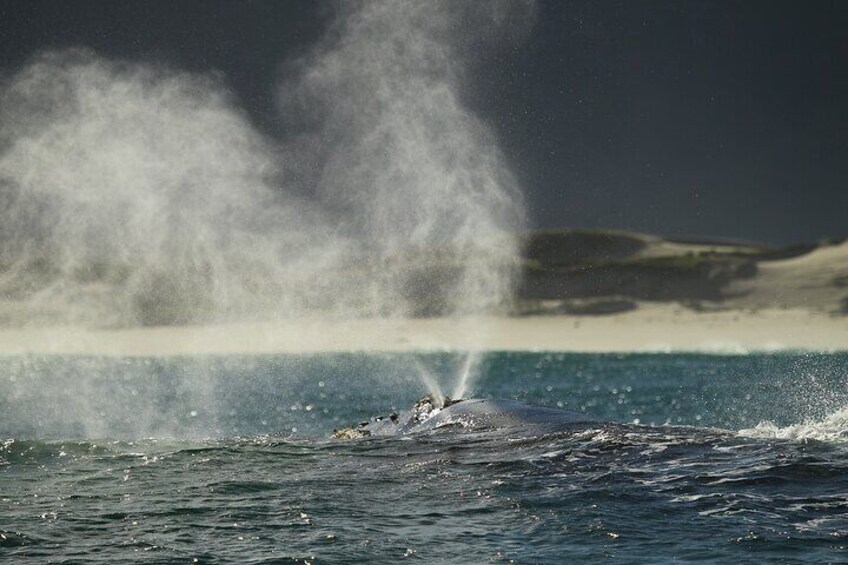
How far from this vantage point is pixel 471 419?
27484mm

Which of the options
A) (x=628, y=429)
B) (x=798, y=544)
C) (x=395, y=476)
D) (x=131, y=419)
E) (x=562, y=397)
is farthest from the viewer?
(x=562, y=397)

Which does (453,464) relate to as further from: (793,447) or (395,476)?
(793,447)

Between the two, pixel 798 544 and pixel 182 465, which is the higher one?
pixel 182 465

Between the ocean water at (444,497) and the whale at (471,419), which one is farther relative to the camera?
the whale at (471,419)

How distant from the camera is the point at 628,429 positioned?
25.5 metres

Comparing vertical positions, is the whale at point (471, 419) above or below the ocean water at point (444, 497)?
above

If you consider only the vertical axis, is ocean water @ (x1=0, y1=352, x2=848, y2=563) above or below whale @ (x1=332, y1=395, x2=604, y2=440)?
below

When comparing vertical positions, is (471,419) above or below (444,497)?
above

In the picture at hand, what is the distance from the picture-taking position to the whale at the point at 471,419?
86.6 ft

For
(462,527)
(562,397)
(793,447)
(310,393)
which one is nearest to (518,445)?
(793,447)

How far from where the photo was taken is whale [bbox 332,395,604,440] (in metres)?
26.4

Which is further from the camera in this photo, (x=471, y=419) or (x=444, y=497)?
(x=471, y=419)

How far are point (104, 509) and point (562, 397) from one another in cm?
5919

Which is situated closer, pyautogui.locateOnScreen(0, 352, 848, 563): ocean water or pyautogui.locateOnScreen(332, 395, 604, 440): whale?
pyautogui.locateOnScreen(0, 352, 848, 563): ocean water
